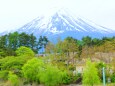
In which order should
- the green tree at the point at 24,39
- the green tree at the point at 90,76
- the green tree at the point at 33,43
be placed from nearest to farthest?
the green tree at the point at 90,76
the green tree at the point at 24,39
the green tree at the point at 33,43

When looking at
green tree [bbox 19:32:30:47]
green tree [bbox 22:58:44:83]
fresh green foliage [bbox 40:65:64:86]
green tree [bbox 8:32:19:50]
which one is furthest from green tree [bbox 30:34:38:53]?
fresh green foliage [bbox 40:65:64:86]

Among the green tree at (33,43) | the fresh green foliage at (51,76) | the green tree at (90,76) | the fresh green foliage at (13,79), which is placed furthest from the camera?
the green tree at (33,43)

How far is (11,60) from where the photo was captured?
91.1ft

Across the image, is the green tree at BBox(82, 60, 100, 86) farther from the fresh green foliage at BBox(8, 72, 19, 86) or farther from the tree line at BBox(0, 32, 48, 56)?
the tree line at BBox(0, 32, 48, 56)

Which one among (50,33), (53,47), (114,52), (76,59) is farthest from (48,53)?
(50,33)

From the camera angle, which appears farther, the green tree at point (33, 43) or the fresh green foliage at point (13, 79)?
the green tree at point (33, 43)

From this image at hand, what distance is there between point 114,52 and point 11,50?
9770 mm

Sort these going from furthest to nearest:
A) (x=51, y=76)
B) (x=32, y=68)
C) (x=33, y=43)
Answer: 1. (x=33, y=43)
2. (x=32, y=68)
3. (x=51, y=76)

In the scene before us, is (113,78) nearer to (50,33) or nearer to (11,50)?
(11,50)

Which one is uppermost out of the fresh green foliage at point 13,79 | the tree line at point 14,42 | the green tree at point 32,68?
the tree line at point 14,42

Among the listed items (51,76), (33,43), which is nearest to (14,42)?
(33,43)

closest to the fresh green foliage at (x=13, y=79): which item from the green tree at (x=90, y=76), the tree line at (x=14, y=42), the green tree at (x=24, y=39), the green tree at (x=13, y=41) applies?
the tree line at (x=14, y=42)

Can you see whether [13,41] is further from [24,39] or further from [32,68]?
[32,68]

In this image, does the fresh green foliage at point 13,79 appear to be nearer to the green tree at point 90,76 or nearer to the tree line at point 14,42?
the tree line at point 14,42
